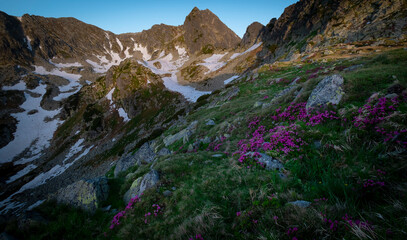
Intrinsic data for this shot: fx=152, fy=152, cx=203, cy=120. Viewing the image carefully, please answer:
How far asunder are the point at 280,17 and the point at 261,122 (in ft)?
428

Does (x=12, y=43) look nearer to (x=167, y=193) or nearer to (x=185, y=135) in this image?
(x=185, y=135)

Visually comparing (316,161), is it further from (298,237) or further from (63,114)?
(63,114)

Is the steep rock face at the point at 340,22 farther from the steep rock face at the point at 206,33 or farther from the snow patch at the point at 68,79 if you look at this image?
the snow patch at the point at 68,79

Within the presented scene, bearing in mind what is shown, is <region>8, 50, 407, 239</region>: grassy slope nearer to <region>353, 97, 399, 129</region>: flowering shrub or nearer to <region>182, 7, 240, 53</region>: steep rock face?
<region>353, 97, 399, 129</region>: flowering shrub

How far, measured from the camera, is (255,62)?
9550cm

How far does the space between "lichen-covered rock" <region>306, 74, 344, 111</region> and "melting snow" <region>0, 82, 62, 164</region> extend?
120m

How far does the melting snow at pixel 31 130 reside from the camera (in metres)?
85.0

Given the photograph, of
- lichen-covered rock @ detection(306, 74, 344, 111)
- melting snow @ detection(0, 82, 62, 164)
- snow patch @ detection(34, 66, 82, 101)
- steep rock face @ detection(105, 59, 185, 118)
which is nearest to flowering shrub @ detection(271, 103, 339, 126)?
lichen-covered rock @ detection(306, 74, 344, 111)

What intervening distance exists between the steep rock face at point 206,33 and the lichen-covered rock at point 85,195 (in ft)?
612

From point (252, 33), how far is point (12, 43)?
25509 cm

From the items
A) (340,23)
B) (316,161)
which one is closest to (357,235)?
(316,161)

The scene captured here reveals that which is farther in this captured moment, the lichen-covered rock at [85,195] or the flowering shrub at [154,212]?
the lichen-covered rock at [85,195]

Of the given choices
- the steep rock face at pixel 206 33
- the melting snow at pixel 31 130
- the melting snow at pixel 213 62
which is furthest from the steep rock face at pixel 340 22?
the melting snow at pixel 31 130

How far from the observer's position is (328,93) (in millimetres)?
7469
